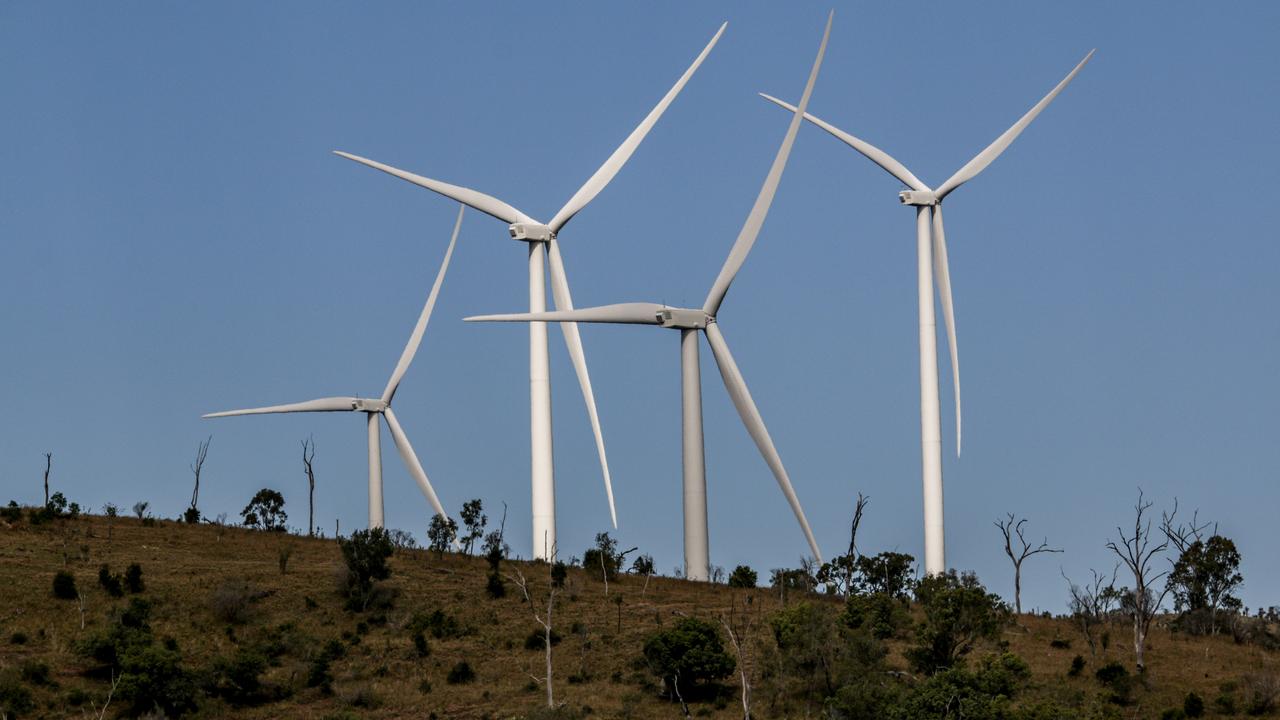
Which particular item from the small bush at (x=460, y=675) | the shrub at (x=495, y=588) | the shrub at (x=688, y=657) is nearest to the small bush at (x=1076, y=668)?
the shrub at (x=688, y=657)

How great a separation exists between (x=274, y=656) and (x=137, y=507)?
4257 centimetres

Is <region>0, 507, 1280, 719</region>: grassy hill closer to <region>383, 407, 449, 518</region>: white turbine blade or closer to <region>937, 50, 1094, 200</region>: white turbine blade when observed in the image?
<region>383, 407, 449, 518</region>: white turbine blade

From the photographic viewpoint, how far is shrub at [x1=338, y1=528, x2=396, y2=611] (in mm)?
106938

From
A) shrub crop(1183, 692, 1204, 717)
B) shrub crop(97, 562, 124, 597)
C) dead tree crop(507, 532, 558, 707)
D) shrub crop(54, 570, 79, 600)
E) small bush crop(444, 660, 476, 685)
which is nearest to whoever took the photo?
dead tree crop(507, 532, 558, 707)

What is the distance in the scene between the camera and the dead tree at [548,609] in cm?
8412

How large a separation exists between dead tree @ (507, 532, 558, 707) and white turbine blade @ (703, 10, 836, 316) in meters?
19.9

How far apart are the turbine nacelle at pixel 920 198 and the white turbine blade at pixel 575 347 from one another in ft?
71.7

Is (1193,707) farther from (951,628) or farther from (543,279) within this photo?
(543,279)

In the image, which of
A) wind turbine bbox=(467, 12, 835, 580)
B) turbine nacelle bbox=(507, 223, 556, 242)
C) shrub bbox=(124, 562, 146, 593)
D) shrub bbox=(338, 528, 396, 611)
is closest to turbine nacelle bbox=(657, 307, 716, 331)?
wind turbine bbox=(467, 12, 835, 580)

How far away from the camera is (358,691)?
9006cm

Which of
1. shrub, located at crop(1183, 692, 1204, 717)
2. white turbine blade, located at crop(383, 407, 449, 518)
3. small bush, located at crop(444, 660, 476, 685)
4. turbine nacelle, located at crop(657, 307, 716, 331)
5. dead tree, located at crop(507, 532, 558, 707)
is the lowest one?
shrub, located at crop(1183, 692, 1204, 717)

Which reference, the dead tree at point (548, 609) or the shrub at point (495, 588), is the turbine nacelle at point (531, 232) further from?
the shrub at point (495, 588)

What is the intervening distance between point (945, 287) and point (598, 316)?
72.5ft

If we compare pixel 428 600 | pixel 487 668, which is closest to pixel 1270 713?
pixel 487 668
